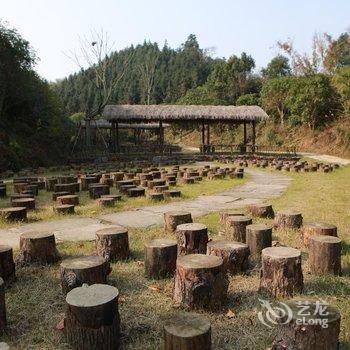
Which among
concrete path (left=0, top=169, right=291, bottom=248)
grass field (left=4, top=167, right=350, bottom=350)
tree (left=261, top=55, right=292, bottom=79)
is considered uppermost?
tree (left=261, top=55, right=292, bottom=79)

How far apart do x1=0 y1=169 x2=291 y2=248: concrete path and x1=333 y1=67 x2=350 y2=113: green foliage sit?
21.2 metres

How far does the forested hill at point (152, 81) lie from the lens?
59.6m

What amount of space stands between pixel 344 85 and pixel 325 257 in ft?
91.1

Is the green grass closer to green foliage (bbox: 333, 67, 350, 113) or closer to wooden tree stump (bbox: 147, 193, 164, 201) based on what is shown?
wooden tree stump (bbox: 147, 193, 164, 201)

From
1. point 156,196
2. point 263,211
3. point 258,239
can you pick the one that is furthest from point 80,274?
point 156,196

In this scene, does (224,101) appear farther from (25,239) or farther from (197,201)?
(25,239)

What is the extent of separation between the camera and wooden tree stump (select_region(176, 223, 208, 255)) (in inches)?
172

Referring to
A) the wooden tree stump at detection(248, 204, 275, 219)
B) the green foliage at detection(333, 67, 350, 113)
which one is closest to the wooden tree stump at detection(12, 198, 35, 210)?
the wooden tree stump at detection(248, 204, 275, 219)

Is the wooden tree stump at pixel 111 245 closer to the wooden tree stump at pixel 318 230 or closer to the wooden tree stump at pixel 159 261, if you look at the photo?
the wooden tree stump at pixel 159 261

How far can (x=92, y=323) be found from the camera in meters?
2.62

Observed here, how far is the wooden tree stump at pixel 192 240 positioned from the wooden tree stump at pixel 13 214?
10.3 feet

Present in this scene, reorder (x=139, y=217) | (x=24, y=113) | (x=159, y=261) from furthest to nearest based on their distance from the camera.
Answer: (x=24, y=113), (x=139, y=217), (x=159, y=261)

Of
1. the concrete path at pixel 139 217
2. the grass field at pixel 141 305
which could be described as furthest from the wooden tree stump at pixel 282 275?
the concrete path at pixel 139 217

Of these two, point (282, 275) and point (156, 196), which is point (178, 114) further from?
point (282, 275)
